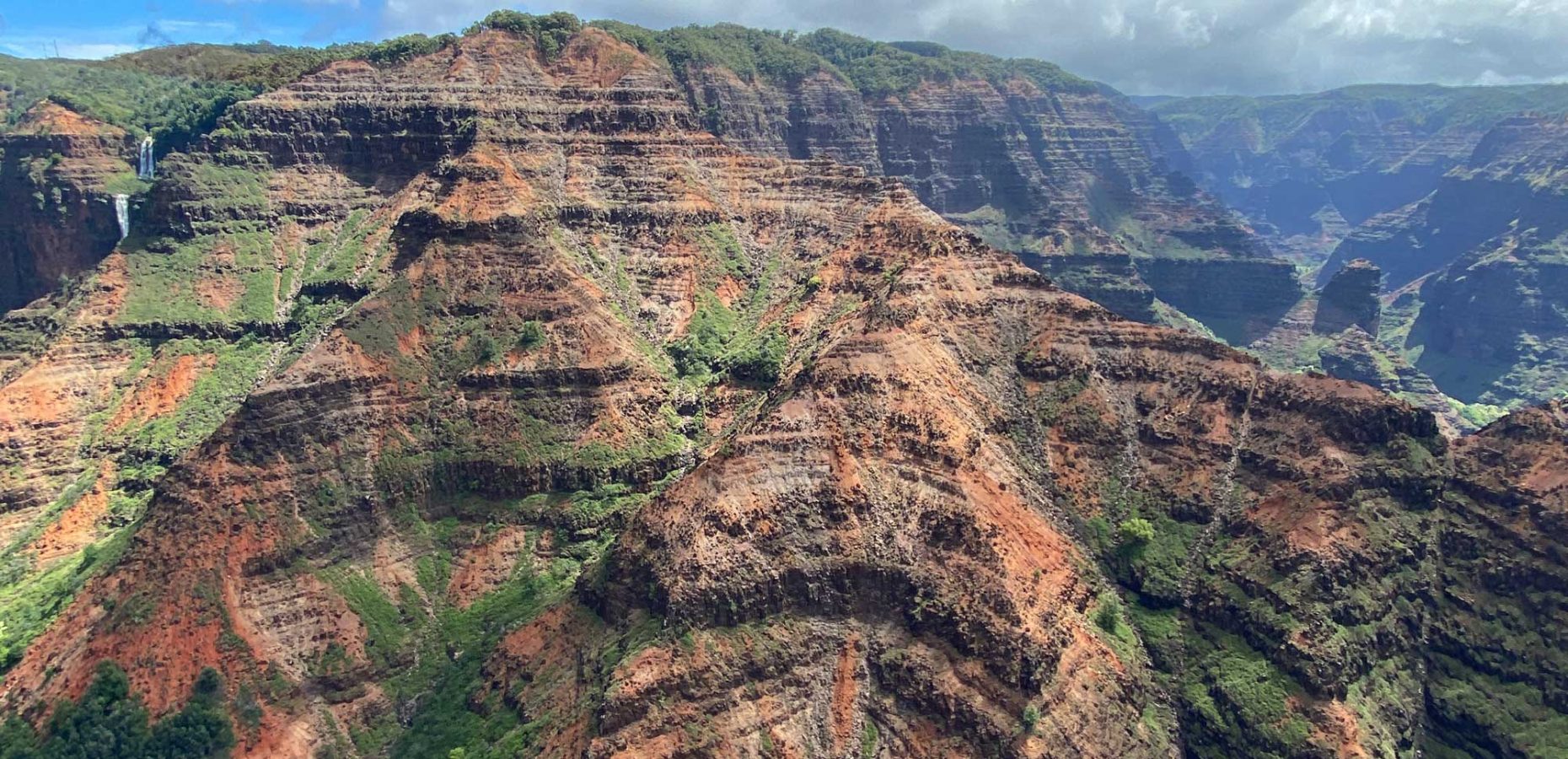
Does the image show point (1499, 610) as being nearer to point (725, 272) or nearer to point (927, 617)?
point (927, 617)

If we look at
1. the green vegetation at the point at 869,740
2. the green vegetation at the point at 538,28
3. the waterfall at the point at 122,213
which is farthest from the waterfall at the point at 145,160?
the green vegetation at the point at 869,740

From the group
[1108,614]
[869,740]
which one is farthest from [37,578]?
[1108,614]

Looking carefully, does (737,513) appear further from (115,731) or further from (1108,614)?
(115,731)

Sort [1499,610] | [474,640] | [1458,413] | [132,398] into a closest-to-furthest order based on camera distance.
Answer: [1499,610]
[474,640]
[132,398]
[1458,413]

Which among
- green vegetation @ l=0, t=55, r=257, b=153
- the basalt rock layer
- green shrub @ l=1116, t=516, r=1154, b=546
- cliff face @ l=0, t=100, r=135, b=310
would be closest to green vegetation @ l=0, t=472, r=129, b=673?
the basalt rock layer

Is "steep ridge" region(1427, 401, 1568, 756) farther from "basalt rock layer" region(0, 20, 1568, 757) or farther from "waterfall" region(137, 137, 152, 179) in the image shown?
"waterfall" region(137, 137, 152, 179)

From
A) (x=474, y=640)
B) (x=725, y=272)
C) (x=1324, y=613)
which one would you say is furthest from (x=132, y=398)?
(x=1324, y=613)
